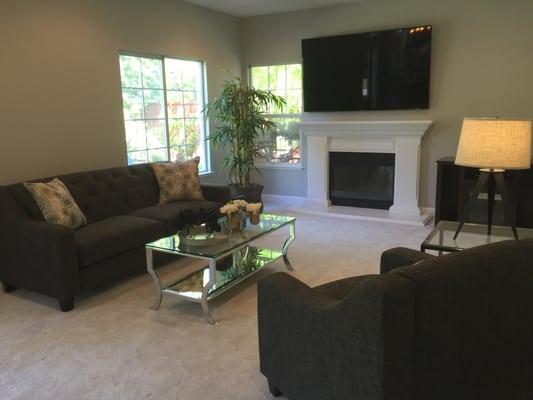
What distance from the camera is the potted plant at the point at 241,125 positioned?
553 centimetres

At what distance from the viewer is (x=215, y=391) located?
2186mm

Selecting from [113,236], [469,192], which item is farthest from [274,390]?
[469,192]

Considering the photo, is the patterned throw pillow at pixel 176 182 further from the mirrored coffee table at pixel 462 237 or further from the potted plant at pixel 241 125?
the mirrored coffee table at pixel 462 237

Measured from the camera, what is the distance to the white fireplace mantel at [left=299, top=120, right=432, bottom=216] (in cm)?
538

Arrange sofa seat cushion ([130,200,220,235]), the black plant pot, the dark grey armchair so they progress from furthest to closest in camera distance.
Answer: the black plant pot → sofa seat cushion ([130,200,220,235]) → the dark grey armchair

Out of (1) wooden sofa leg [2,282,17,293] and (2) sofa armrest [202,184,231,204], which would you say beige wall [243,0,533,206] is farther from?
(1) wooden sofa leg [2,282,17,293]

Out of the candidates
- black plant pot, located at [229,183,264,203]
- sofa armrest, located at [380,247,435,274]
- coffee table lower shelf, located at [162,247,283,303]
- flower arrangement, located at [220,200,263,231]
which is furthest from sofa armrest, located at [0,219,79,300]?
black plant pot, located at [229,183,264,203]

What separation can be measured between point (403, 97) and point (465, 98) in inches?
26.6

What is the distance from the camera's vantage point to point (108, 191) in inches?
161

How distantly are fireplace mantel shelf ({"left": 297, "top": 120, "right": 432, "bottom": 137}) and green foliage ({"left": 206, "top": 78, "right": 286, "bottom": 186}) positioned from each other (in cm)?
53

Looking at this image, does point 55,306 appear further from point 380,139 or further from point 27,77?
point 380,139

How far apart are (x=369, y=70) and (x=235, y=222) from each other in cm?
311

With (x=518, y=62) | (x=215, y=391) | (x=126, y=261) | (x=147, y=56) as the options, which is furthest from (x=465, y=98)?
(x=215, y=391)

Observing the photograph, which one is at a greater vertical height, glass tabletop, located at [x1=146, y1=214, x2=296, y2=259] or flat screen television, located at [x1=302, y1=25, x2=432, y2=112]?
flat screen television, located at [x1=302, y1=25, x2=432, y2=112]
